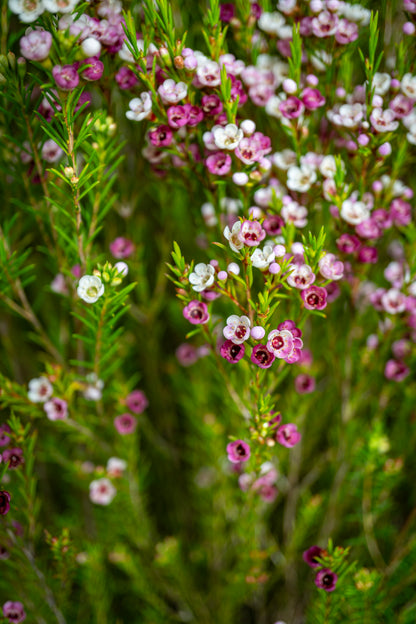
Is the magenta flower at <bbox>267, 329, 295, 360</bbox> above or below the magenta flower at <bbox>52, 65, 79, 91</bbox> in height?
below

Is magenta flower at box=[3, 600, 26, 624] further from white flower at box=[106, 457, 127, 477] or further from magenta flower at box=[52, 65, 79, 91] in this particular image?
magenta flower at box=[52, 65, 79, 91]

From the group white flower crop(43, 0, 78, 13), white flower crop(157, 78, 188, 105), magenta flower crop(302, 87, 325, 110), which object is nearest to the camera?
white flower crop(43, 0, 78, 13)

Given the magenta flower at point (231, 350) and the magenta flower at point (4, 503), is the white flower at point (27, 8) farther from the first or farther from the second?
the magenta flower at point (4, 503)

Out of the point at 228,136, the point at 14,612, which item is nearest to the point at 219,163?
the point at 228,136

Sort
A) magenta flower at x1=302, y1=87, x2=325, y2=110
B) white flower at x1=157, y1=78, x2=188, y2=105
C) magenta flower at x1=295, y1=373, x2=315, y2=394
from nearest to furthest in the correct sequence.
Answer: white flower at x1=157, y1=78, x2=188, y2=105 < magenta flower at x1=302, y1=87, x2=325, y2=110 < magenta flower at x1=295, y1=373, x2=315, y2=394

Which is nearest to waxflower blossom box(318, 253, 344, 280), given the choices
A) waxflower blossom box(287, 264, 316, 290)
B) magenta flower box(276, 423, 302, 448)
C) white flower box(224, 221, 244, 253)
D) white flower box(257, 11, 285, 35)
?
waxflower blossom box(287, 264, 316, 290)

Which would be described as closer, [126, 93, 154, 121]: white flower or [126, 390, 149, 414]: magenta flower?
[126, 93, 154, 121]: white flower

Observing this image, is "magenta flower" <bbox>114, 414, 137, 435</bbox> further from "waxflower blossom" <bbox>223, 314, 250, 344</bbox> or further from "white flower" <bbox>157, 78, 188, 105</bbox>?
"white flower" <bbox>157, 78, 188, 105</bbox>

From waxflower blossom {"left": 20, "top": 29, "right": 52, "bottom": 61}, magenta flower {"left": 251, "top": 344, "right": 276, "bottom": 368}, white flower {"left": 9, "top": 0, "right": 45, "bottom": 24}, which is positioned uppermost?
white flower {"left": 9, "top": 0, "right": 45, "bottom": 24}
